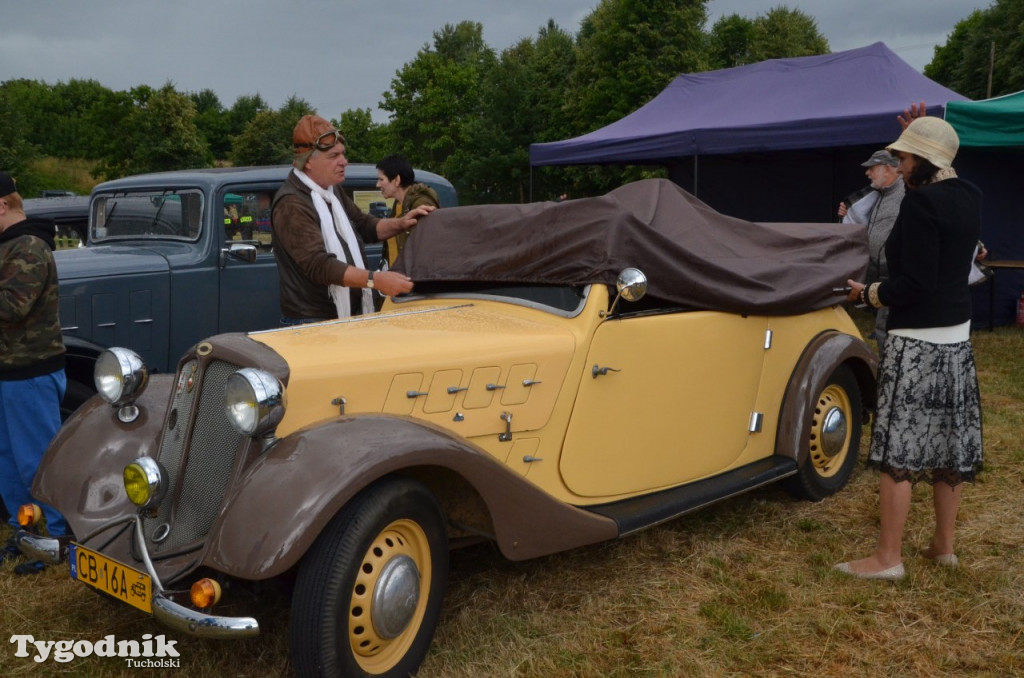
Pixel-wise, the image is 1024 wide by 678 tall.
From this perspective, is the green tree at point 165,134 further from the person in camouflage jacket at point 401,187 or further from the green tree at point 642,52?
the person in camouflage jacket at point 401,187

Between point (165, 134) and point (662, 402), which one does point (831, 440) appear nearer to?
point (662, 402)

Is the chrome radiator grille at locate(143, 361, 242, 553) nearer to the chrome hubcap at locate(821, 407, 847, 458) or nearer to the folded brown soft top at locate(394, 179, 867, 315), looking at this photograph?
the folded brown soft top at locate(394, 179, 867, 315)

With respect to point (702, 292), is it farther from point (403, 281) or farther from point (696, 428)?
point (403, 281)

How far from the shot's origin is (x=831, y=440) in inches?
168

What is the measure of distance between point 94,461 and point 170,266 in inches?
99.6

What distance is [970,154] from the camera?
9.84 m

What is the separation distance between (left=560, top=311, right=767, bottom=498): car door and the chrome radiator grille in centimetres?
121

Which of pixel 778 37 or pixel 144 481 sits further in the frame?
pixel 778 37

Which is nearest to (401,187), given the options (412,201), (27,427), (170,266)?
(412,201)

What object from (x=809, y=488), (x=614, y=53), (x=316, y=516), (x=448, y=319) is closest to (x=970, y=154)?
(x=809, y=488)

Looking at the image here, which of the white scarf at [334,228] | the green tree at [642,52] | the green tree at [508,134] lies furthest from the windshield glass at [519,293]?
the green tree at [508,134]

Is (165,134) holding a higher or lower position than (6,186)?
higher

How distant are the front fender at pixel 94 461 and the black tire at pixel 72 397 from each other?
148 cm

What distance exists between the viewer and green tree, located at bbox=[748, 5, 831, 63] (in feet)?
143
